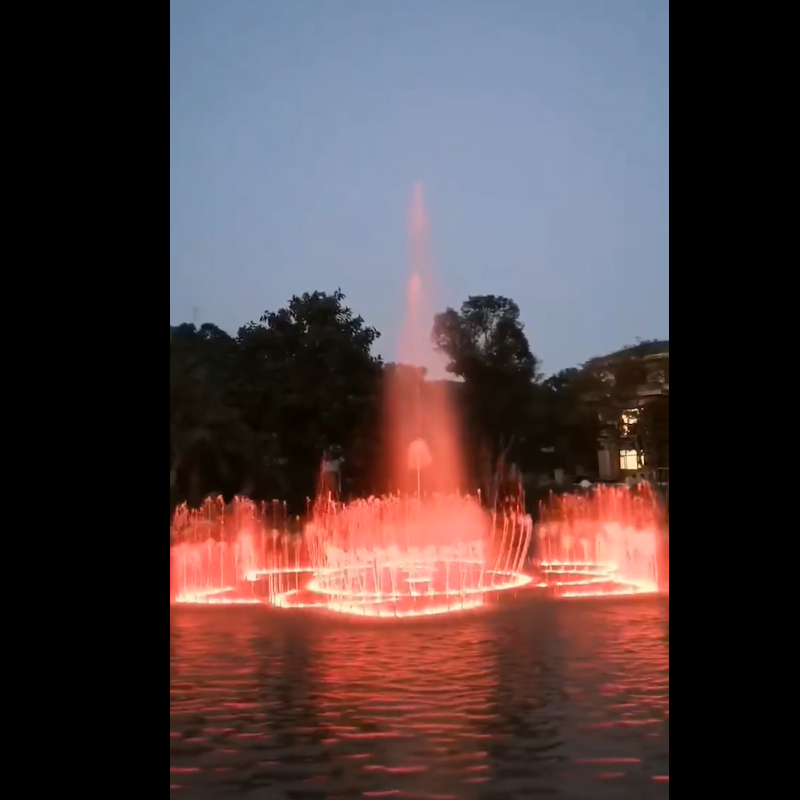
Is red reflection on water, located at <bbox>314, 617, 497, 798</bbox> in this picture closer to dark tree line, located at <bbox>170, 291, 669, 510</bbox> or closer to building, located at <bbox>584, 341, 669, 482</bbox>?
dark tree line, located at <bbox>170, 291, 669, 510</bbox>

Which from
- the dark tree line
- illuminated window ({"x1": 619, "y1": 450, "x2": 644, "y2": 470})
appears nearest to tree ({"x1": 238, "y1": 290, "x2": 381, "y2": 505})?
the dark tree line

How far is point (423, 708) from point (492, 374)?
2153 cm

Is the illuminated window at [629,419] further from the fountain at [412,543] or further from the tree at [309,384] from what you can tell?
the tree at [309,384]

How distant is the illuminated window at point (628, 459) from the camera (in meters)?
29.0

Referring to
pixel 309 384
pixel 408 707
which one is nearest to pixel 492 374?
pixel 309 384

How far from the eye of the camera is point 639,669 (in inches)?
288

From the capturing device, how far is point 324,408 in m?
22.1

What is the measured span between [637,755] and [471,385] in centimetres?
2204

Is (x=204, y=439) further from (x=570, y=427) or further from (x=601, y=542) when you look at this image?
(x=570, y=427)

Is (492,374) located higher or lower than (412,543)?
higher

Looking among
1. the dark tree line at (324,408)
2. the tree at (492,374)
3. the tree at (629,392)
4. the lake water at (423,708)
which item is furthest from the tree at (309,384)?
the lake water at (423,708)

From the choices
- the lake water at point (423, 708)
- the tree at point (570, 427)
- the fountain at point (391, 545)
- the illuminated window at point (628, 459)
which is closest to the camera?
the lake water at point (423, 708)

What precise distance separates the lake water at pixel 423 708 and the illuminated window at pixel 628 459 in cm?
1944
